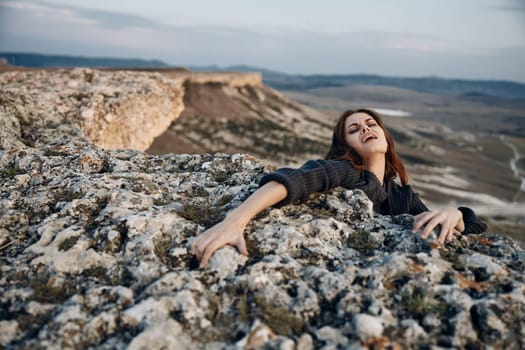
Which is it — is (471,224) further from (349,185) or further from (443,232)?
(349,185)

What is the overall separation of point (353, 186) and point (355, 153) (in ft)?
1.47

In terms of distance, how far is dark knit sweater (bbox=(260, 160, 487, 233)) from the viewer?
3850 mm

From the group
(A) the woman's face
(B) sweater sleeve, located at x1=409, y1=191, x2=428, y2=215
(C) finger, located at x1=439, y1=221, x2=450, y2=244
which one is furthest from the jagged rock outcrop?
(C) finger, located at x1=439, y1=221, x2=450, y2=244

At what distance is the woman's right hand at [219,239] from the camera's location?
3.33 m

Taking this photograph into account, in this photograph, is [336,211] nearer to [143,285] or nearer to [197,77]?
[143,285]

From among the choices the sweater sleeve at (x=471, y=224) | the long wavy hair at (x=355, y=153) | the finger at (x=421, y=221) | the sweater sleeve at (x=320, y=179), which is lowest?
the sweater sleeve at (x=471, y=224)

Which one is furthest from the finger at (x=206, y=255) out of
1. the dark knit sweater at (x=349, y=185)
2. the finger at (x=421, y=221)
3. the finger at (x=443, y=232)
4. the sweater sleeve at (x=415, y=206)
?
the sweater sleeve at (x=415, y=206)

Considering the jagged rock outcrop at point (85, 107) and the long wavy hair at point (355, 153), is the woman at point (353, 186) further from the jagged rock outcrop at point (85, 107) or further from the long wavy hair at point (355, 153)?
the jagged rock outcrop at point (85, 107)

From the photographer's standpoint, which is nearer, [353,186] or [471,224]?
[471,224]

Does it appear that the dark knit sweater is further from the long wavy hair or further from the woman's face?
the woman's face

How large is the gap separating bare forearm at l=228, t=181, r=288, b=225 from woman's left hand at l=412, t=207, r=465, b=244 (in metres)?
1.19

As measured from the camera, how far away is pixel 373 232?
3.87 metres

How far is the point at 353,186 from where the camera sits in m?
4.47

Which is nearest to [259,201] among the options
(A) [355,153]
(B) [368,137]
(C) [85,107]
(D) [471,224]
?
(A) [355,153]
